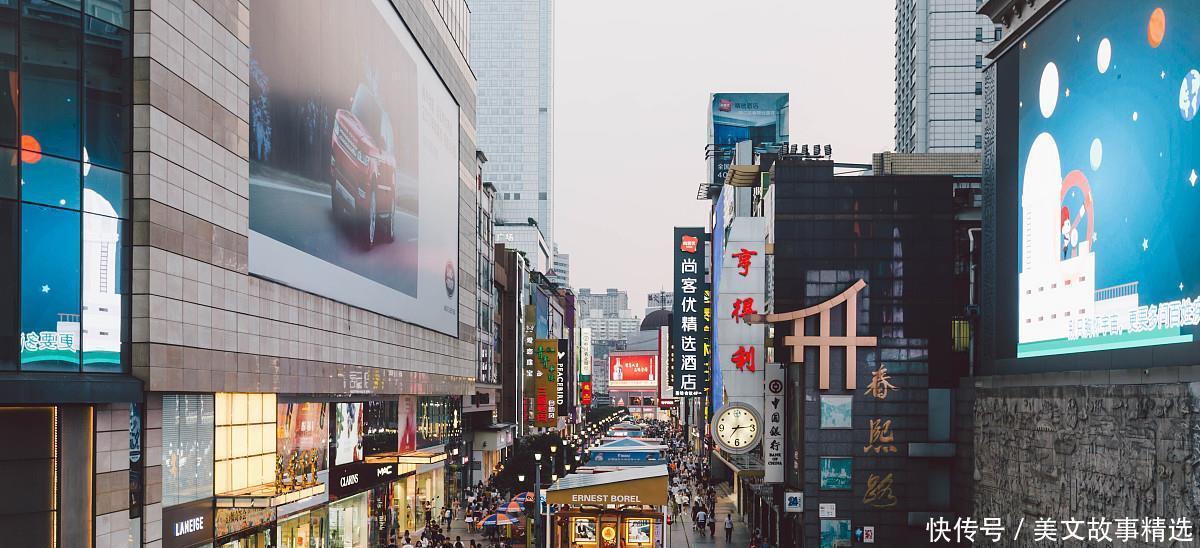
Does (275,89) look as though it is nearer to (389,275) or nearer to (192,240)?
(192,240)

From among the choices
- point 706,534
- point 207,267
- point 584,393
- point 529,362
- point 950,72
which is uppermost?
point 950,72

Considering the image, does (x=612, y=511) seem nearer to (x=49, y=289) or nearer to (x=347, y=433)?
(x=347, y=433)

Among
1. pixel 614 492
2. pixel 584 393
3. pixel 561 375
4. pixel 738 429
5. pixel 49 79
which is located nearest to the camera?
pixel 49 79

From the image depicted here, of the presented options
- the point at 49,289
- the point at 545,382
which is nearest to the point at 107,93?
the point at 49,289

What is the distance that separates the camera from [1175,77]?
82.0 ft

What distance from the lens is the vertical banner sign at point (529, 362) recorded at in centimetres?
10600

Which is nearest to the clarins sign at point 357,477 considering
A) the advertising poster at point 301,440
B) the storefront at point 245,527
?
the advertising poster at point 301,440

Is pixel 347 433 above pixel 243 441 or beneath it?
beneath

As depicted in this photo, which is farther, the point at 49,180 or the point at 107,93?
the point at 107,93

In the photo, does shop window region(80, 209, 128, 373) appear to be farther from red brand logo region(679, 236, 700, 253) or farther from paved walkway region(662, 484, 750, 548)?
red brand logo region(679, 236, 700, 253)

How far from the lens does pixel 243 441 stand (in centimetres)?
3030

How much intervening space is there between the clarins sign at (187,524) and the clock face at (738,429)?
26008mm

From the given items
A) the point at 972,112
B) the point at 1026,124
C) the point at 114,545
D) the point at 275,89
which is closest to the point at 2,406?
the point at 114,545

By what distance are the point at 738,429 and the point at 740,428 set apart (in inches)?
4.4
